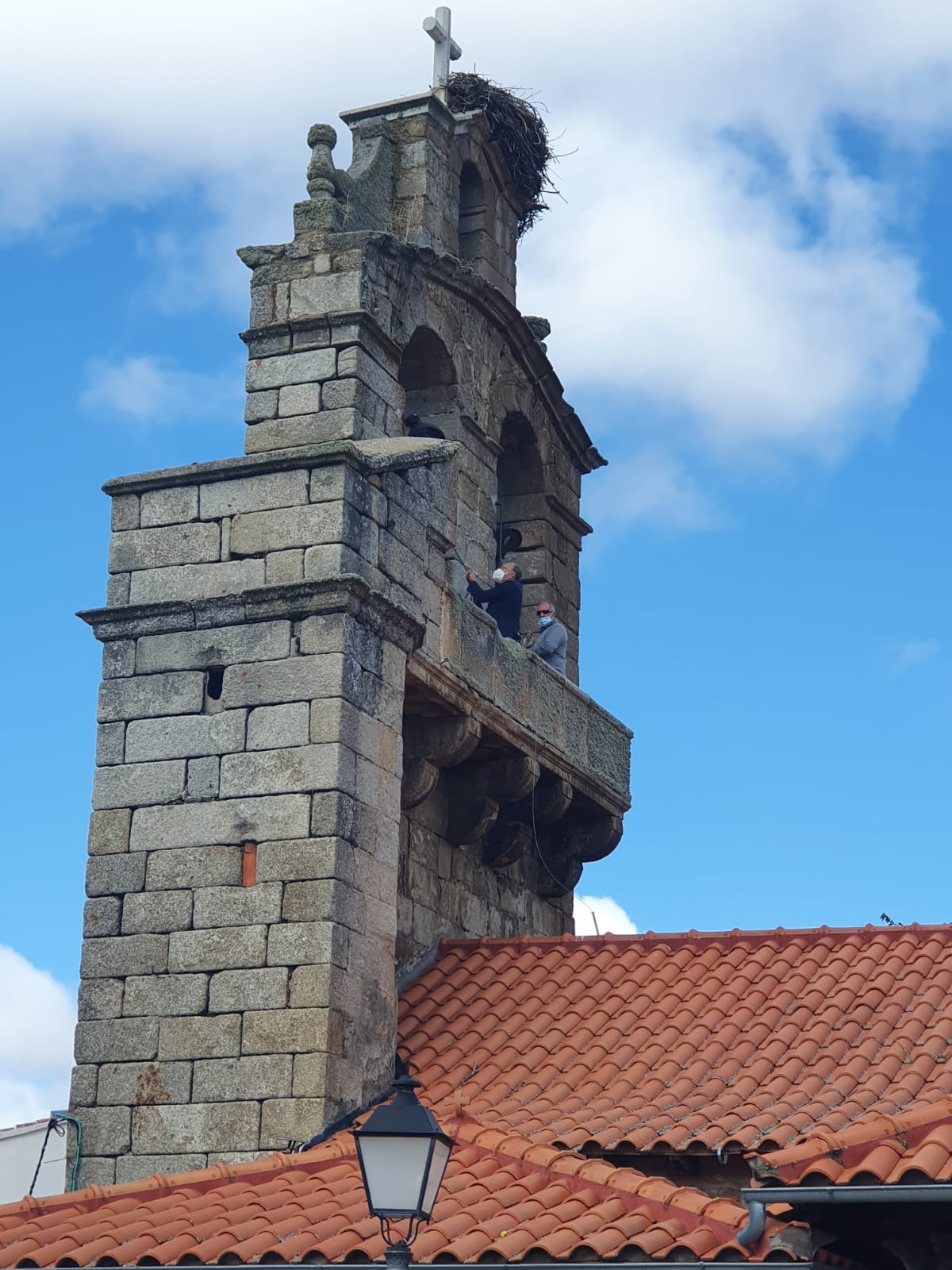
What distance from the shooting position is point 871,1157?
6984mm

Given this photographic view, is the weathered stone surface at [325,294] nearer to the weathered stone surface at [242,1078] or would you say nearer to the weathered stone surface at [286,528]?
the weathered stone surface at [286,528]

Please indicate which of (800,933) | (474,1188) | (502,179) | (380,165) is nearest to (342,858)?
(474,1188)

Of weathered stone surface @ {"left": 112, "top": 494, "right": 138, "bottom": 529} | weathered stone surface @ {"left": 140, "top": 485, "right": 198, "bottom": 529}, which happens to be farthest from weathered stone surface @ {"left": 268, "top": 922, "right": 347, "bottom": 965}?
weathered stone surface @ {"left": 112, "top": 494, "right": 138, "bottom": 529}

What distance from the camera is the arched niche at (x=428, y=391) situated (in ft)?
41.7

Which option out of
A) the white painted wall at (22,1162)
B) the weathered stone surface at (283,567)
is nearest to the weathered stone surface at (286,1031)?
the weathered stone surface at (283,567)

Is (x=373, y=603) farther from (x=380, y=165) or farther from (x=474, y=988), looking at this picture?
(x=380, y=165)

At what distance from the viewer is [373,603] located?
10.1 m

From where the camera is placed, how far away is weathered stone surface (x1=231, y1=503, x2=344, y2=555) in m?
10.1

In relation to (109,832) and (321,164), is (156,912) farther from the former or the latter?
(321,164)

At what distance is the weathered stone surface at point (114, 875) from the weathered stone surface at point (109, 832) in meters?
0.04

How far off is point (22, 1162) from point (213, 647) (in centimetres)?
978

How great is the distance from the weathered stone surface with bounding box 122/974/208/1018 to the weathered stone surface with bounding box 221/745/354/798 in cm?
96

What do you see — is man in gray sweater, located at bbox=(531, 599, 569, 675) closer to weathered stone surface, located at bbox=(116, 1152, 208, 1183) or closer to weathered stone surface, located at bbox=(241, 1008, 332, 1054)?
weathered stone surface, located at bbox=(241, 1008, 332, 1054)

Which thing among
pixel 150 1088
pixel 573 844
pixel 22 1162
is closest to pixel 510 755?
pixel 573 844
